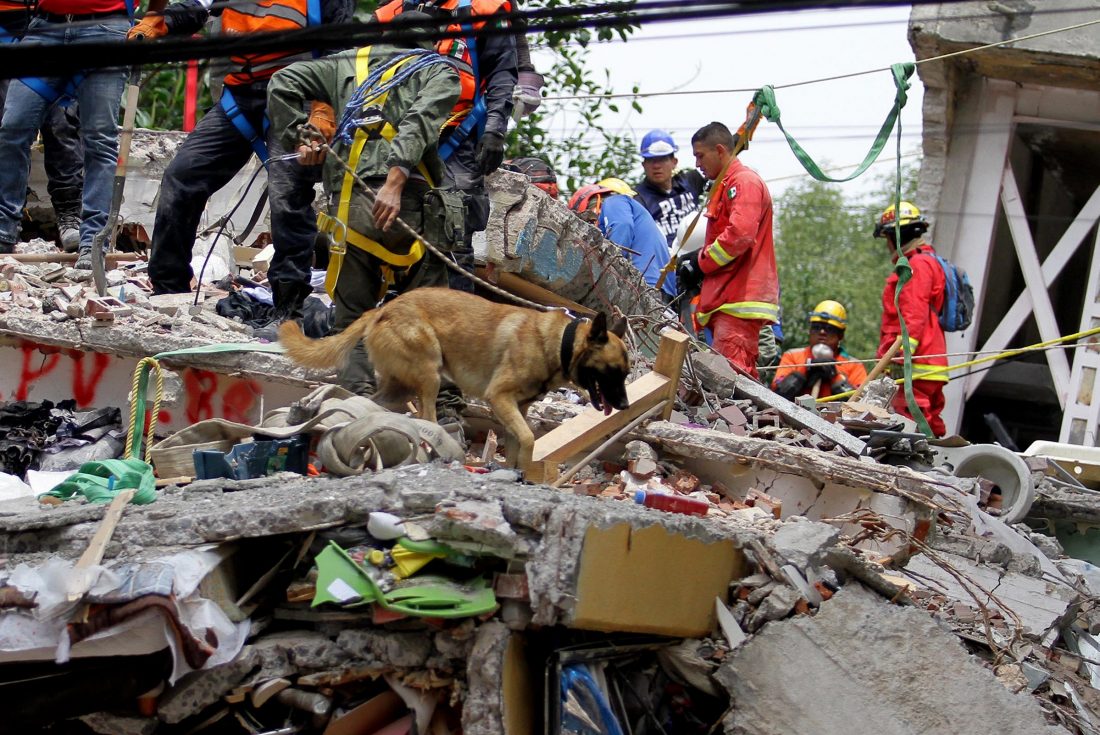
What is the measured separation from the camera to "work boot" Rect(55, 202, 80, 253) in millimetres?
10320

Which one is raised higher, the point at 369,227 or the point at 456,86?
the point at 456,86

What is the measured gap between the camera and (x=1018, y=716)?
482cm

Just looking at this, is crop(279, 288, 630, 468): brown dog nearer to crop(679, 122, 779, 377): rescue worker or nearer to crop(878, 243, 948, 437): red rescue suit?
crop(679, 122, 779, 377): rescue worker

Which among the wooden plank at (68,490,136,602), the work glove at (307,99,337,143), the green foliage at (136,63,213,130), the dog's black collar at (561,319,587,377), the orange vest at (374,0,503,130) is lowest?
the wooden plank at (68,490,136,602)

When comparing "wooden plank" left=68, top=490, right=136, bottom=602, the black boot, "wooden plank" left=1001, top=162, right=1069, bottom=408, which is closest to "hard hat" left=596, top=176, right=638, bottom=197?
the black boot

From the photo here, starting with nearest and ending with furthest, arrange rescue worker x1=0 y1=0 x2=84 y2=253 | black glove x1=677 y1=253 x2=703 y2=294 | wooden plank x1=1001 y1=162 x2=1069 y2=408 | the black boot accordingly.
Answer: the black boot, black glove x1=677 y1=253 x2=703 y2=294, rescue worker x1=0 y1=0 x2=84 y2=253, wooden plank x1=1001 y1=162 x2=1069 y2=408

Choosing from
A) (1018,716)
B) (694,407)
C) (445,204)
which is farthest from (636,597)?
(694,407)

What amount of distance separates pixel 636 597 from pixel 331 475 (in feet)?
5.41

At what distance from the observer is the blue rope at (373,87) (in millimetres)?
7117

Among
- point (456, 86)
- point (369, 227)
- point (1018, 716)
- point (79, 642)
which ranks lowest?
point (1018, 716)

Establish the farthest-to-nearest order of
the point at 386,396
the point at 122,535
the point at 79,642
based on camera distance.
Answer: the point at 386,396, the point at 122,535, the point at 79,642

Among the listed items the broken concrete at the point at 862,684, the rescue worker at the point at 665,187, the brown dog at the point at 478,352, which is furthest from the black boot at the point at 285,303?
→ the broken concrete at the point at 862,684

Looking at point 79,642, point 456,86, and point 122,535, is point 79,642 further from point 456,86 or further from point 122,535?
point 456,86

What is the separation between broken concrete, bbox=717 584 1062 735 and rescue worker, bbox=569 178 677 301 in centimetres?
559
